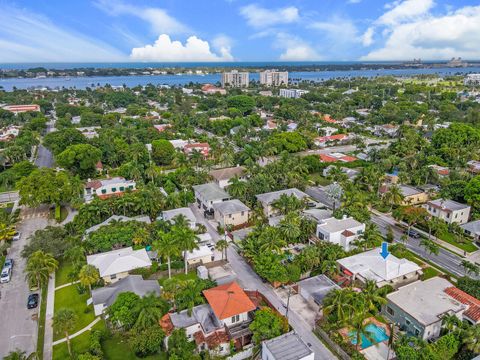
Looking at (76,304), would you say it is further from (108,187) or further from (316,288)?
(108,187)

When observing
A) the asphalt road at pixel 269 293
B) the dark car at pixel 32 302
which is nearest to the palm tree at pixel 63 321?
the dark car at pixel 32 302

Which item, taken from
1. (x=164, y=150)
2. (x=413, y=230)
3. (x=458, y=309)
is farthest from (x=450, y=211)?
(x=164, y=150)

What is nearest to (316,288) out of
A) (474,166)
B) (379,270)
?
(379,270)

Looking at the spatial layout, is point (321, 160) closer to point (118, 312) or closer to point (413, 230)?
A: point (413, 230)

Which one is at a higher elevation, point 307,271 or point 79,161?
point 79,161

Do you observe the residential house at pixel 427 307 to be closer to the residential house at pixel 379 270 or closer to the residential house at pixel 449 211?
the residential house at pixel 379 270

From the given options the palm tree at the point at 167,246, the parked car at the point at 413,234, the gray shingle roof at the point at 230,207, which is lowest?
the parked car at the point at 413,234
